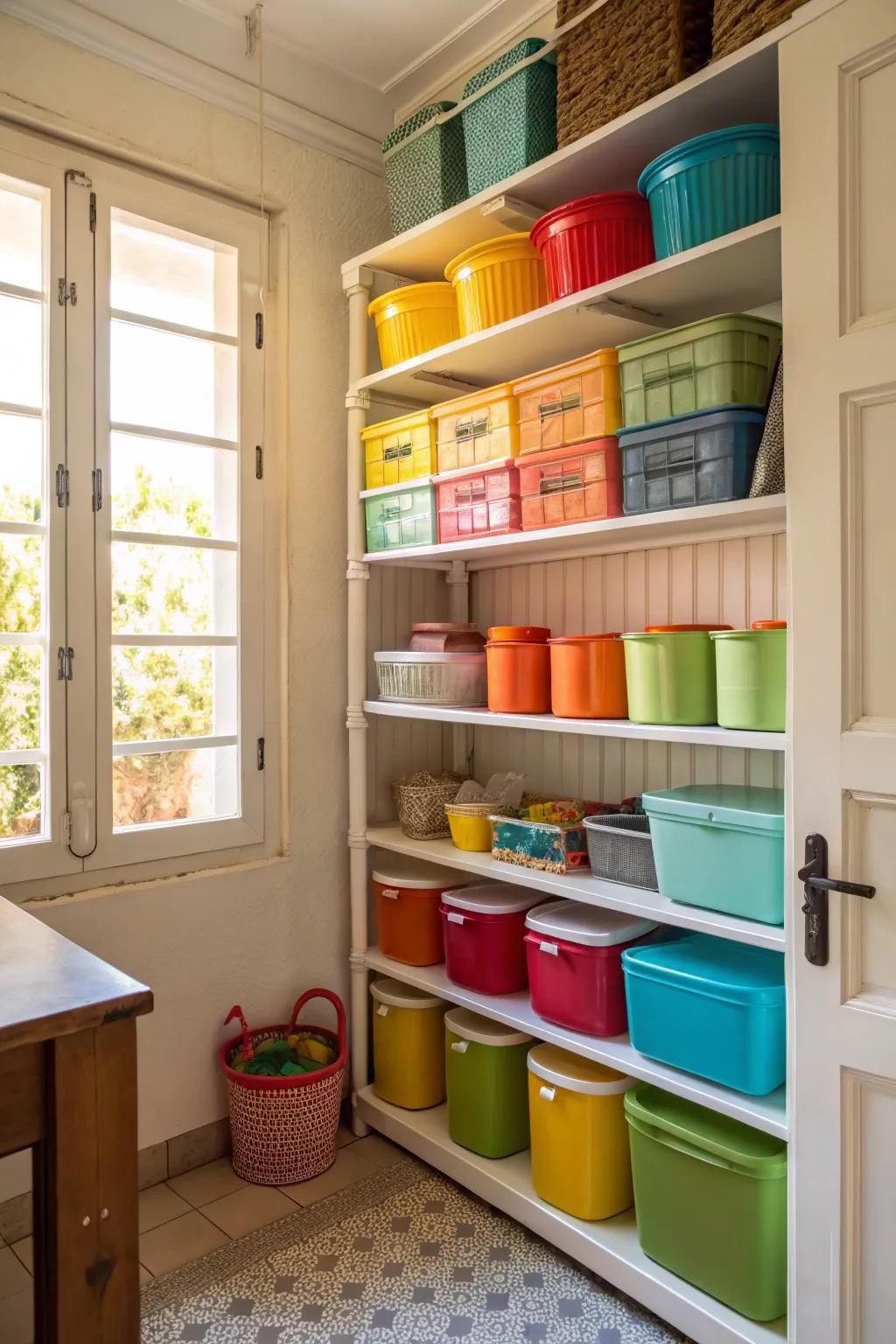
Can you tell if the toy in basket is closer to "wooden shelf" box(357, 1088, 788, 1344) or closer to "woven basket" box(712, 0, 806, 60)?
"wooden shelf" box(357, 1088, 788, 1344)

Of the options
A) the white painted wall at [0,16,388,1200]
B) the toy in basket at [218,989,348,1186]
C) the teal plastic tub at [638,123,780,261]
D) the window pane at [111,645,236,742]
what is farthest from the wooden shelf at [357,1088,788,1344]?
the teal plastic tub at [638,123,780,261]

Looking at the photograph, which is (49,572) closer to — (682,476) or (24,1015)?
(24,1015)

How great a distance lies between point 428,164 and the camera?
2482 millimetres

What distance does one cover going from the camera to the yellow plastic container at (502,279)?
223 cm

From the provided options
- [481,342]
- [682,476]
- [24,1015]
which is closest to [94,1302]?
[24,1015]

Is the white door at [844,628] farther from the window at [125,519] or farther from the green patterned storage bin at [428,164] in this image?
the window at [125,519]

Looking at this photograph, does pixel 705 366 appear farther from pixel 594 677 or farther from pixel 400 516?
pixel 400 516

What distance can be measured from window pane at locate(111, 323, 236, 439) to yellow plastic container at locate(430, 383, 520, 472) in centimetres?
59

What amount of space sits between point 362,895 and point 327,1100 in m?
0.55

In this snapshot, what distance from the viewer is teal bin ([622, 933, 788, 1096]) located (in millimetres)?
1759

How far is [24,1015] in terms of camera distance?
1.21 m

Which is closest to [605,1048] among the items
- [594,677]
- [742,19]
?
[594,677]

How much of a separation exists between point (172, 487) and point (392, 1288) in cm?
198

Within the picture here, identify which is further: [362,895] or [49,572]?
[362,895]
